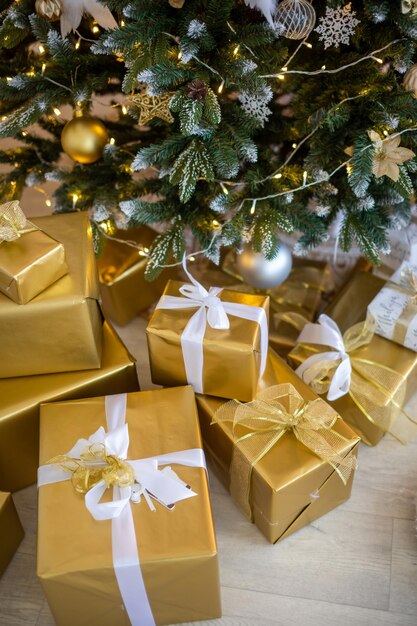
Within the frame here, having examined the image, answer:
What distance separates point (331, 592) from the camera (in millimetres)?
1069

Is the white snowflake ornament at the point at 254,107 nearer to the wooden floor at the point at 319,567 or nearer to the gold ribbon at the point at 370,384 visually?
the gold ribbon at the point at 370,384

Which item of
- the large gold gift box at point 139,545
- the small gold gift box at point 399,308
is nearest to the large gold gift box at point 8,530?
the large gold gift box at point 139,545

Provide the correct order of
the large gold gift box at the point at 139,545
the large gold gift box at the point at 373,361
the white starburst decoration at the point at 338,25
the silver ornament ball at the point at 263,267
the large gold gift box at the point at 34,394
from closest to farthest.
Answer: the large gold gift box at the point at 139,545
the white starburst decoration at the point at 338,25
the large gold gift box at the point at 34,394
the large gold gift box at the point at 373,361
the silver ornament ball at the point at 263,267

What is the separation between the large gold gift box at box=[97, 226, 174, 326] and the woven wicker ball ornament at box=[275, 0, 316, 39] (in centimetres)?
68

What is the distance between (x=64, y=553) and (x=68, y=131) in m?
0.81

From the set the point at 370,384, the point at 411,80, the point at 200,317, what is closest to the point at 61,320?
the point at 200,317

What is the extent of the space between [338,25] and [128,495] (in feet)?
2.92

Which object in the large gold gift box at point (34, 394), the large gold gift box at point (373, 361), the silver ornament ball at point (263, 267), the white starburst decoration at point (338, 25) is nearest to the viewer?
the white starburst decoration at point (338, 25)

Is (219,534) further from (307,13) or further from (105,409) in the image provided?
(307,13)

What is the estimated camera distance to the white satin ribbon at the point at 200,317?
41.8 inches

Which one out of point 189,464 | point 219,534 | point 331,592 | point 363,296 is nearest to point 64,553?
point 189,464

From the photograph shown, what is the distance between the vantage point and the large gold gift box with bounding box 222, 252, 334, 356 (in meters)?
1.42

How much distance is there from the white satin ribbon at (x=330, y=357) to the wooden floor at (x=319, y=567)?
0.21 m

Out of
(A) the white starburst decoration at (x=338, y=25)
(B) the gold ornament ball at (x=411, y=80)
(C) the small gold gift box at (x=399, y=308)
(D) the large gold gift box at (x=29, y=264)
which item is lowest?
(C) the small gold gift box at (x=399, y=308)
